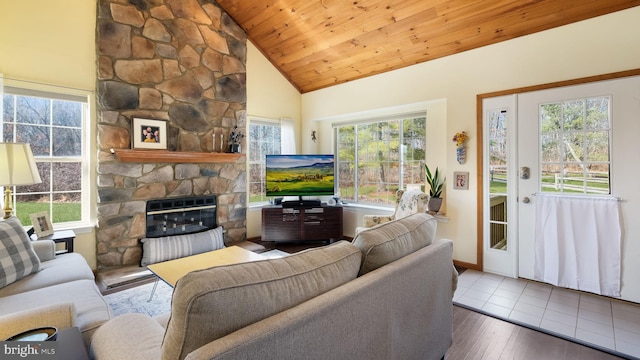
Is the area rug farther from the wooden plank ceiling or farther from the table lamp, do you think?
the wooden plank ceiling

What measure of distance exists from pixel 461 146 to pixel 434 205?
2.54 ft

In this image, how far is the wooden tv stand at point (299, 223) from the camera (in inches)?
178

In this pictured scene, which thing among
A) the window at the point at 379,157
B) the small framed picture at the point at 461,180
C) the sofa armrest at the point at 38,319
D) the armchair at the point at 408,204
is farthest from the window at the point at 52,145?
the small framed picture at the point at 461,180

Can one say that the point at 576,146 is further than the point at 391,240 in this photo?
Yes

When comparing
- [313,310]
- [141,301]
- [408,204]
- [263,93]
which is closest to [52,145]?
[141,301]

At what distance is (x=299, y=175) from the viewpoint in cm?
473

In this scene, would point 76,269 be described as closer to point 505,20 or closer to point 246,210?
point 246,210

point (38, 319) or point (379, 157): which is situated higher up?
point (379, 157)

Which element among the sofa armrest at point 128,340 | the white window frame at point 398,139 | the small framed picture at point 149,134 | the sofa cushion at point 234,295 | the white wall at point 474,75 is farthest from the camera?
the white window frame at point 398,139

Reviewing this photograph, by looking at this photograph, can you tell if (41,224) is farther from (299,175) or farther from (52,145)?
(299,175)

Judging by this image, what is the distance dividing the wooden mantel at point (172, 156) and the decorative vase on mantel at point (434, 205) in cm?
272

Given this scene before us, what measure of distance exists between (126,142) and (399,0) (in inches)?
138

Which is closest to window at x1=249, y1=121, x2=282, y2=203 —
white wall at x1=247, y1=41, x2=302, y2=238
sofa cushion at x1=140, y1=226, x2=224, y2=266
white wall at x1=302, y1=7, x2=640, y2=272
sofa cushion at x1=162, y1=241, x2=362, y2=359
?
white wall at x1=247, y1=41, x2=302, y2=238

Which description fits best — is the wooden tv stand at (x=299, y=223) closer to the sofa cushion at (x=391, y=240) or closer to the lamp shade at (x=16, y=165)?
the lamp shade at (x=16, y=165)
